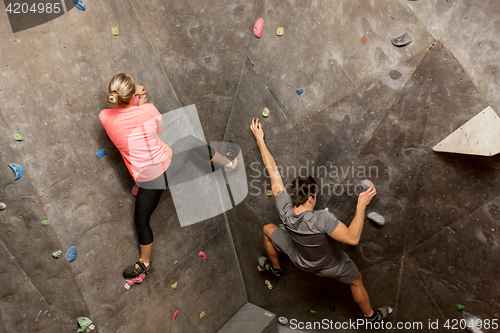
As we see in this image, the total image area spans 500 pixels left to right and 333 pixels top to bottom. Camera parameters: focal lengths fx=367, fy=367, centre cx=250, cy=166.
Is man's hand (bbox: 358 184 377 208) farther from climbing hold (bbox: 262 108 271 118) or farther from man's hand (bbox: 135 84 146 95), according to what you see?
man's hand (bbox: 135 84 146 95)

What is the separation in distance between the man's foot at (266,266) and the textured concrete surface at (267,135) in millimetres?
331

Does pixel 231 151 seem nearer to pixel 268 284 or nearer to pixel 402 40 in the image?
pixel 268 284

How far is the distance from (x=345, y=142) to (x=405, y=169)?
497 mm

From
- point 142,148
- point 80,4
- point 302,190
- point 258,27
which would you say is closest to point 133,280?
point 142,148

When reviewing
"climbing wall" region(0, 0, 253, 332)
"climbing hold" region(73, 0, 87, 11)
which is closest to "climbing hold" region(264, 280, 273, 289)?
"climbing wall" region(0, 0, 253, 332)

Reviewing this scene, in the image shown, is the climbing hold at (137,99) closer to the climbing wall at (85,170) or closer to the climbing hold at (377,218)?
the climbing wall at (85,170)

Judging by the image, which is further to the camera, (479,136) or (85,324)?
(85,324)

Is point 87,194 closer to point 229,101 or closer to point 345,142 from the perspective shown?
point 229,101

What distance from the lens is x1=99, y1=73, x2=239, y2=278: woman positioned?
2584 mm

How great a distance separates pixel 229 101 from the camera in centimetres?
332

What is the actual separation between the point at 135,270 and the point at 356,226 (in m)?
1.82

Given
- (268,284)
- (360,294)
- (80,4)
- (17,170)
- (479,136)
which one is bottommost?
(268,284)

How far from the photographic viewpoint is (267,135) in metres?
3.22

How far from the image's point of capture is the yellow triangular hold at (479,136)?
2420mm
